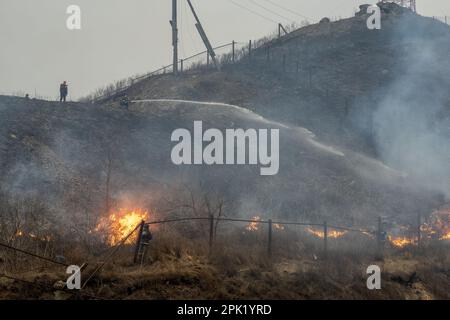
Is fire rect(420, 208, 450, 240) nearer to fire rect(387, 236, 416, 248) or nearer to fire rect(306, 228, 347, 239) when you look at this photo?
fire rect(387, 236, 416, 248)

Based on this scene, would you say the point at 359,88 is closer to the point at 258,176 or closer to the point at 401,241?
the point at 258,176

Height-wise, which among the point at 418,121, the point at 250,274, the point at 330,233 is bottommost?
the point at 250,274

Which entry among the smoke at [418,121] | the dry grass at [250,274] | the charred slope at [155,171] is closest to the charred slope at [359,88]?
the smoke at [418,121]

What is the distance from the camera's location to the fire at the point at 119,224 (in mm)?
18848

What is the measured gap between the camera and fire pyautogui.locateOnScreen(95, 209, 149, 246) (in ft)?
61.8

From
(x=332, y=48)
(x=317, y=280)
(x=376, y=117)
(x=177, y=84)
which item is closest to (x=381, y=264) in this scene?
(x=317, y=280)

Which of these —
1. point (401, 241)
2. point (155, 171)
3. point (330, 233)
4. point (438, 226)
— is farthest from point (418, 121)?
point (155, 171)

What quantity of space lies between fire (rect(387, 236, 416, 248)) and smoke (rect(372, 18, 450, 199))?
6469mm

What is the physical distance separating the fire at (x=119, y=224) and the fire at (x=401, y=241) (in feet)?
36.2

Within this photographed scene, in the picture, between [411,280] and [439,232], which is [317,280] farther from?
[439,232]

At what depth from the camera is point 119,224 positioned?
20078mm

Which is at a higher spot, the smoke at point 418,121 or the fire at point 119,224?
the smoke at point 418,121

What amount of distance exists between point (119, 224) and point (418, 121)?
2436 centimetres

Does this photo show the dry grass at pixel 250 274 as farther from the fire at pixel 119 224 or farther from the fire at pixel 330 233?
the fire at pixel 119 224
